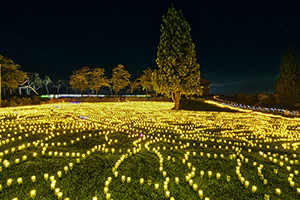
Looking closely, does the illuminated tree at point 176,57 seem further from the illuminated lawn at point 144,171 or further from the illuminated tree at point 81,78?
the illuminated tree at point 81,78

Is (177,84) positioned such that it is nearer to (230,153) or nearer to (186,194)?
(230,153)

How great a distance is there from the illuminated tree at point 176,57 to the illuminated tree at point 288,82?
10.8m

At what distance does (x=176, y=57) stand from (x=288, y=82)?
46.1 ft

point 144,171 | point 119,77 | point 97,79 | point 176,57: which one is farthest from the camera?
point 119,77

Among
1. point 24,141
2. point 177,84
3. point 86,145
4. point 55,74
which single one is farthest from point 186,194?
point 55,74

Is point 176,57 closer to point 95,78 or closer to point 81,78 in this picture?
point 95,78

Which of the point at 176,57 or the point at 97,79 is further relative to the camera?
the point at 97,79

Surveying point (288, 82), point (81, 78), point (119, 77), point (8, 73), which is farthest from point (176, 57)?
point (81, 78)

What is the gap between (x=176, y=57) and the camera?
1583cm

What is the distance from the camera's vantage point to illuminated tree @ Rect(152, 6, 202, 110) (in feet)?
51.6

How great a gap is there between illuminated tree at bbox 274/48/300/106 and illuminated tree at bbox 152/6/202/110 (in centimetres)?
1084

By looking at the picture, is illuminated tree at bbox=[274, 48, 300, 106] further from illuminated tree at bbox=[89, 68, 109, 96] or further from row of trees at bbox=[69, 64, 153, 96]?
illuminated tree at bbox=[89, 68, 109, 96]

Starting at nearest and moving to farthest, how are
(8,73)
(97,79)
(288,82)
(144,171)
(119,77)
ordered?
(144,171) → (288,82) → (8,73) → (97,79) → (119,77)

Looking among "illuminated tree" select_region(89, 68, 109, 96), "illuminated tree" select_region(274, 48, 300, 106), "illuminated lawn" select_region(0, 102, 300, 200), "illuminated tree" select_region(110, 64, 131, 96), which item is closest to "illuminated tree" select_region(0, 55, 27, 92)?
"illuminated tree" select_region(89, 68, 109, 96)
